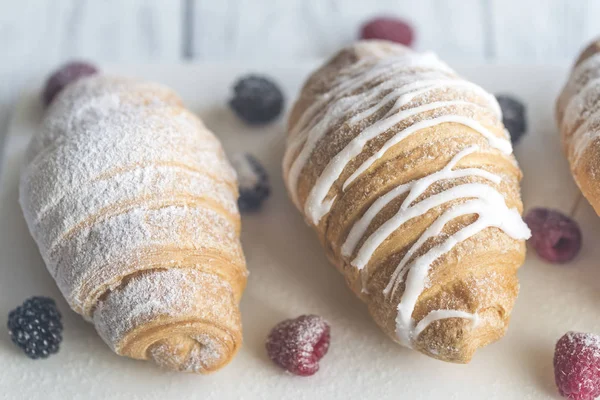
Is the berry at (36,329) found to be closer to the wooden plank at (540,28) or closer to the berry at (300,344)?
the berry at (300,344)

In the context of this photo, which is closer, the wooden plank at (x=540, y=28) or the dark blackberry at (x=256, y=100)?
the dark blackberry at (x=256, y=100)

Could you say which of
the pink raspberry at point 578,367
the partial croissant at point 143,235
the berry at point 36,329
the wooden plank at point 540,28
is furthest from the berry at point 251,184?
the wooden plank at point 540,28

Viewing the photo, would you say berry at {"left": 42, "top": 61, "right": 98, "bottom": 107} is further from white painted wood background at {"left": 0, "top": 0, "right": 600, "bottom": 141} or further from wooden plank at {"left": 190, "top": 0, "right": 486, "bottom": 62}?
wooden plank at {"left": 190, "top": 0, "right": 486, "bottom": 62}

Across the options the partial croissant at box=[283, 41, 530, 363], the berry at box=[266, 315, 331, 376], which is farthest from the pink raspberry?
the berry at box=[266, 315, 331, 376]

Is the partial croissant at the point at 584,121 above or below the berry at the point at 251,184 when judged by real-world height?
above

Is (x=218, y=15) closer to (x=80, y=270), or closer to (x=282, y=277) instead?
(x=282, y=277)

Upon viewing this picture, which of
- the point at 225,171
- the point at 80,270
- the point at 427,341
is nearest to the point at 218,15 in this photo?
the point at 225,171

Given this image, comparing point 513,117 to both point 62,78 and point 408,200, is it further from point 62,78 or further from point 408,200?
point 62,78
